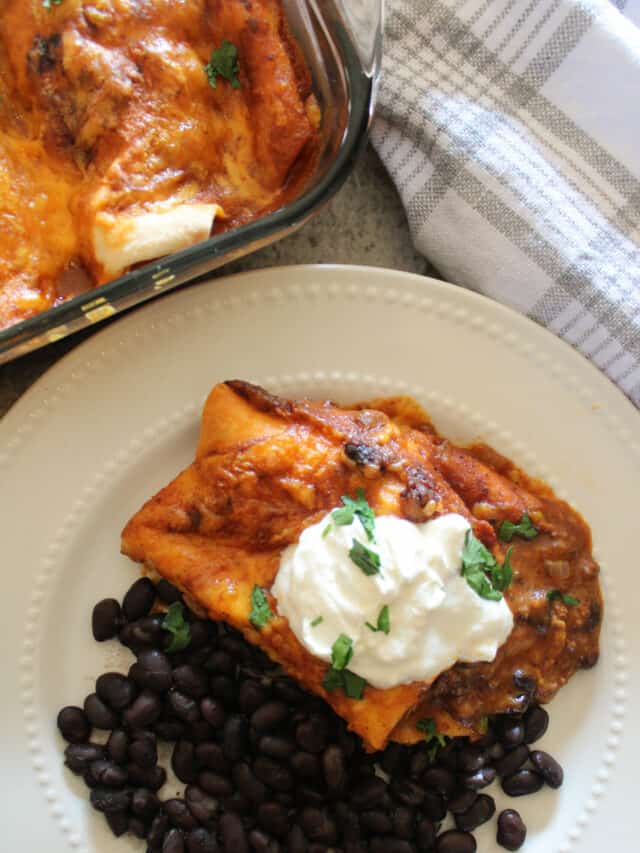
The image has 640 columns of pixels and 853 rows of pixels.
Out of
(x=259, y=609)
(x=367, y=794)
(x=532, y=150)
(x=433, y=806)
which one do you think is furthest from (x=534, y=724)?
(x=532, y=150)

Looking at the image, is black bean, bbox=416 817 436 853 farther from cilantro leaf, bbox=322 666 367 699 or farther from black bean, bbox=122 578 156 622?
black bean, bbox=122 578 156 622

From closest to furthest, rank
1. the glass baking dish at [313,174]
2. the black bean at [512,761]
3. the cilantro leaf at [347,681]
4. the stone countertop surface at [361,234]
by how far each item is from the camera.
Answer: the glass baking dish at [313,174] → the cilantro leaf at [347,681] → the black bean at [512,761] → the stone countertop surface at [361,234]

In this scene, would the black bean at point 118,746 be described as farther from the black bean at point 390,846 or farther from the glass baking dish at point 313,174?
the glass baking dish at point 313,174

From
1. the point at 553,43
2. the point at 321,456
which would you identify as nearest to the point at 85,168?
the point at 321,456

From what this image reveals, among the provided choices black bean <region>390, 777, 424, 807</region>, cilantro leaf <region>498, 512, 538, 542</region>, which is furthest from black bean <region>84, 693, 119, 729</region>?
cilantro leaf <region>498, 512, 538, 542</region>

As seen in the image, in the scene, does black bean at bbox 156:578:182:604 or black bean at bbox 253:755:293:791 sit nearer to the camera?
black bean at bbox 253:755:293:791

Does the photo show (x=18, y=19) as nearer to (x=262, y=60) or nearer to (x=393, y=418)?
(x=262, y=60)

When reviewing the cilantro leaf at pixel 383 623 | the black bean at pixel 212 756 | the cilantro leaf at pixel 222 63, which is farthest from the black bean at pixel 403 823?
the cilantro leaf at pixel 222 63
